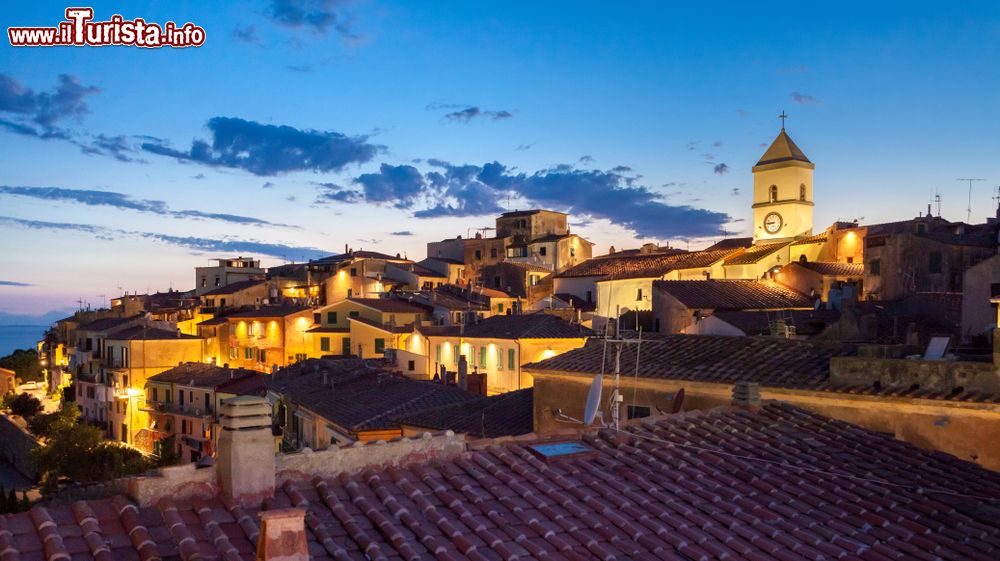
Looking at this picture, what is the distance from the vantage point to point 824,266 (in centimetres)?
4547

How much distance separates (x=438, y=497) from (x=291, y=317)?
5074 cm

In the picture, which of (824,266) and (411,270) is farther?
(411,270)

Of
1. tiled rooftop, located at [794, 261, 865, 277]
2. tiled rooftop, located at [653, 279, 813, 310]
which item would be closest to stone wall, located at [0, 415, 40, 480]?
tiled rooftop, located at [653, 279, 813, 310]

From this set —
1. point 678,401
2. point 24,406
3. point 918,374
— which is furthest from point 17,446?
point 918,374

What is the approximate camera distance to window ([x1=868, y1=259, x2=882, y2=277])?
38.1 meters

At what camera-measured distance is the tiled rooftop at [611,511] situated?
536 cm

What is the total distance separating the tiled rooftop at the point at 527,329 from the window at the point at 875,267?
1351 centimetres

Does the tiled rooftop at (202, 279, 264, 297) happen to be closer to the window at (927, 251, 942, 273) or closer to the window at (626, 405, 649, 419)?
the window at (927, 251, 942, 273)

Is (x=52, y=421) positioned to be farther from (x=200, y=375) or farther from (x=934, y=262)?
(x=934, y=262)

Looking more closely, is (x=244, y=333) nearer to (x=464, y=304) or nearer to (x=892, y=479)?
(x=464, y=304)

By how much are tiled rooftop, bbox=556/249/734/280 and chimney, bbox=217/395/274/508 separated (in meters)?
43.2

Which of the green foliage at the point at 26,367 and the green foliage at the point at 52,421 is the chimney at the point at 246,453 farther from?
the green foliage at the point at 26,367

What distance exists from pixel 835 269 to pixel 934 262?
8122 mm

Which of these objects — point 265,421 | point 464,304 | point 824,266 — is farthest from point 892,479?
point 464,304
